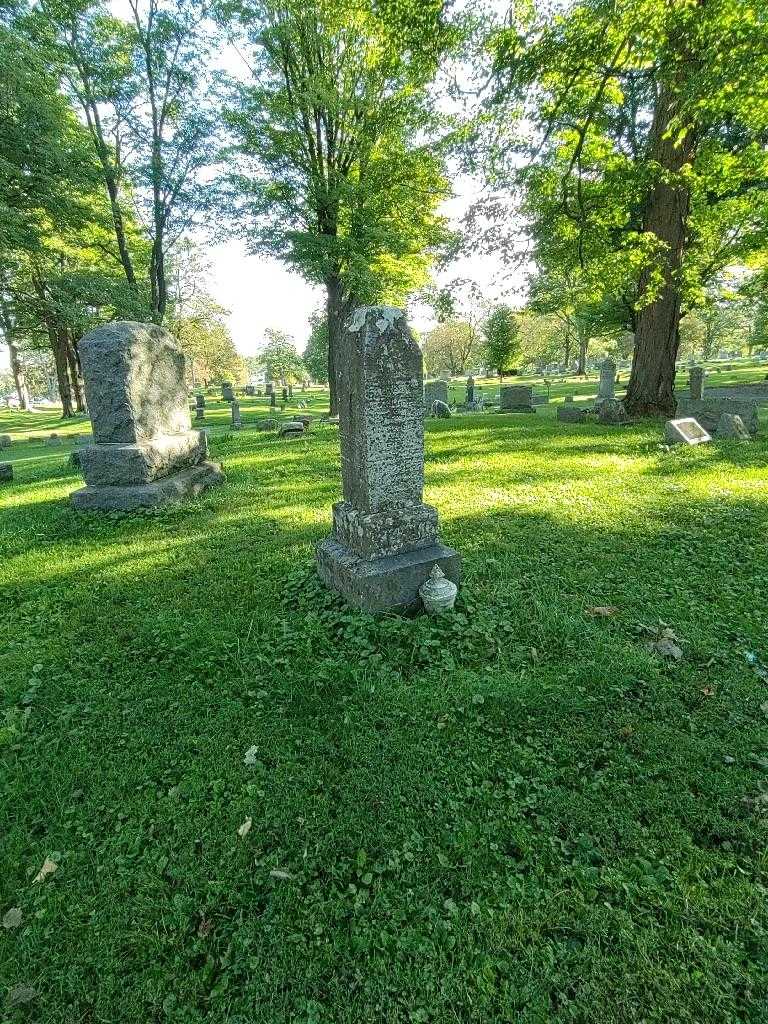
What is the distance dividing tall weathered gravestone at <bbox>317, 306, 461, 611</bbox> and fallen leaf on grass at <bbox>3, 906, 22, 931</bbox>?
2.39 m

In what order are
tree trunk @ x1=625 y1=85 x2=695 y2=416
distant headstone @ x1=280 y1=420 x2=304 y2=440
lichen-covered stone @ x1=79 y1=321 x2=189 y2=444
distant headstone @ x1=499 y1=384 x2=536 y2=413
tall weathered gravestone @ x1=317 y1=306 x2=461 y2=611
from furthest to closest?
distant headstone @ x1=499 y1=384 x2=536 y2=413 < distant headstone @ x1=280 y1=420 x2=304 y2=440 < tree trunk @ x1=625 y1=85 x2=695 y2=416 < lichen-covered stone @ x1=79 y1=321 x2=189 y2=444 < tall weathered gravestone @ x1=317 y1=306 x2=461 y2=611

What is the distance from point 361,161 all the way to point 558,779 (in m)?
20.6

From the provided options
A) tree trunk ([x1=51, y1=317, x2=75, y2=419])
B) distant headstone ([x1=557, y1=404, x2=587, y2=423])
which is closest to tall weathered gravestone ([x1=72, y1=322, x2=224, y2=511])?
distant headstone ([x1=557, y1=404, x2=587, y2=423])

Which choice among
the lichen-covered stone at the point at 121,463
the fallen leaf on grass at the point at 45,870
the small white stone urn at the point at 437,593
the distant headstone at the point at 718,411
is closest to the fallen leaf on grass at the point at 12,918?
the fallen leaf on grass at the point at 45,870

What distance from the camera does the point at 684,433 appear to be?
29.8 feet

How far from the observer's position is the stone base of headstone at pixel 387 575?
3.62 meters

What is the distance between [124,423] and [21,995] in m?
5.90

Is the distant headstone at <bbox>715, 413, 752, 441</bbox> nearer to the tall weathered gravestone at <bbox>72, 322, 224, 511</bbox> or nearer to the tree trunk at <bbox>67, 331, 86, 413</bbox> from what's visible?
the tall weathered gravestone at <bbox>72, 322, 224, 511</bbox>

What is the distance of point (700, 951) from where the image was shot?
5.42 ft

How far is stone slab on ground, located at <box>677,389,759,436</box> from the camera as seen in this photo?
33.3 feet

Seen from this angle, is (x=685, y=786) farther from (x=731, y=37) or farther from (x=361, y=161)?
(x=361, y=161)

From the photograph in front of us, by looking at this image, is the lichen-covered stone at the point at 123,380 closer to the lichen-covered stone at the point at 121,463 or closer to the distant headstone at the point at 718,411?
the lichen-covered stone at the point at 121,463

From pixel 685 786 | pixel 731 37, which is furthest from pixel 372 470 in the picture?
pixel 731 37

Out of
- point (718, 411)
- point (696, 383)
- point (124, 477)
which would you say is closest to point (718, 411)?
point (718, 411)
